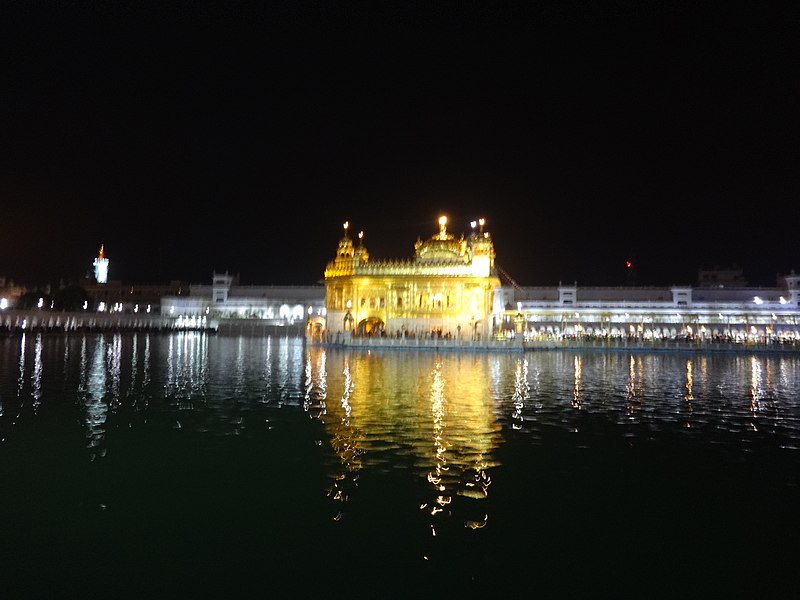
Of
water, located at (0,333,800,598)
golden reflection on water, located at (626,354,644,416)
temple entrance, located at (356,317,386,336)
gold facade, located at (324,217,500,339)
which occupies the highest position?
gold facade, located at (324,217,500,339)

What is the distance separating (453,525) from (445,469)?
8.62ft

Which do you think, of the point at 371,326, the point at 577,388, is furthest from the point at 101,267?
the point at 577,388

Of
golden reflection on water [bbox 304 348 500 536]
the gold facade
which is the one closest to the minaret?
the gold facade

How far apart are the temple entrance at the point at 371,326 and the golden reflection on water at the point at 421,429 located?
30.1 meters

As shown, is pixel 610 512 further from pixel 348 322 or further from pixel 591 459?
pixel 348 322

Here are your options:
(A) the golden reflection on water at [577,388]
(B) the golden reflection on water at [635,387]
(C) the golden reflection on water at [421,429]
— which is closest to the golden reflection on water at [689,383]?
(B) the golden reflection on water at [635,387]

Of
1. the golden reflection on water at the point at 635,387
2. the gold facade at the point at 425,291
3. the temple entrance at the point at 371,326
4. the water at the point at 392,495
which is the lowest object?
the water at the point at 392,495

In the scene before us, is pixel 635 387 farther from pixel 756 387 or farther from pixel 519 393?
pixel 519 393

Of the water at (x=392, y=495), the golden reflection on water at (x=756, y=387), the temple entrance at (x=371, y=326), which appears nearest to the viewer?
the water at (x=392, y=495)

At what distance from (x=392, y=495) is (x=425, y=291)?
1896 inches

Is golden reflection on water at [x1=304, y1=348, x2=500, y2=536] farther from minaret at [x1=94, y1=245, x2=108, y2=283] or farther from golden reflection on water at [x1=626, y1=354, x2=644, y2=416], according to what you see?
minaret at [x1=94, y1=245, x2=108, y2=283]

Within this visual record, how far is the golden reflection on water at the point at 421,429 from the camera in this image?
10227 millimetres

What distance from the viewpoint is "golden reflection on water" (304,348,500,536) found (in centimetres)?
1023

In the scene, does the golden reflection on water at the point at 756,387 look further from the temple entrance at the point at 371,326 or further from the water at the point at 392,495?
the temple entrance at the point at 371,326
